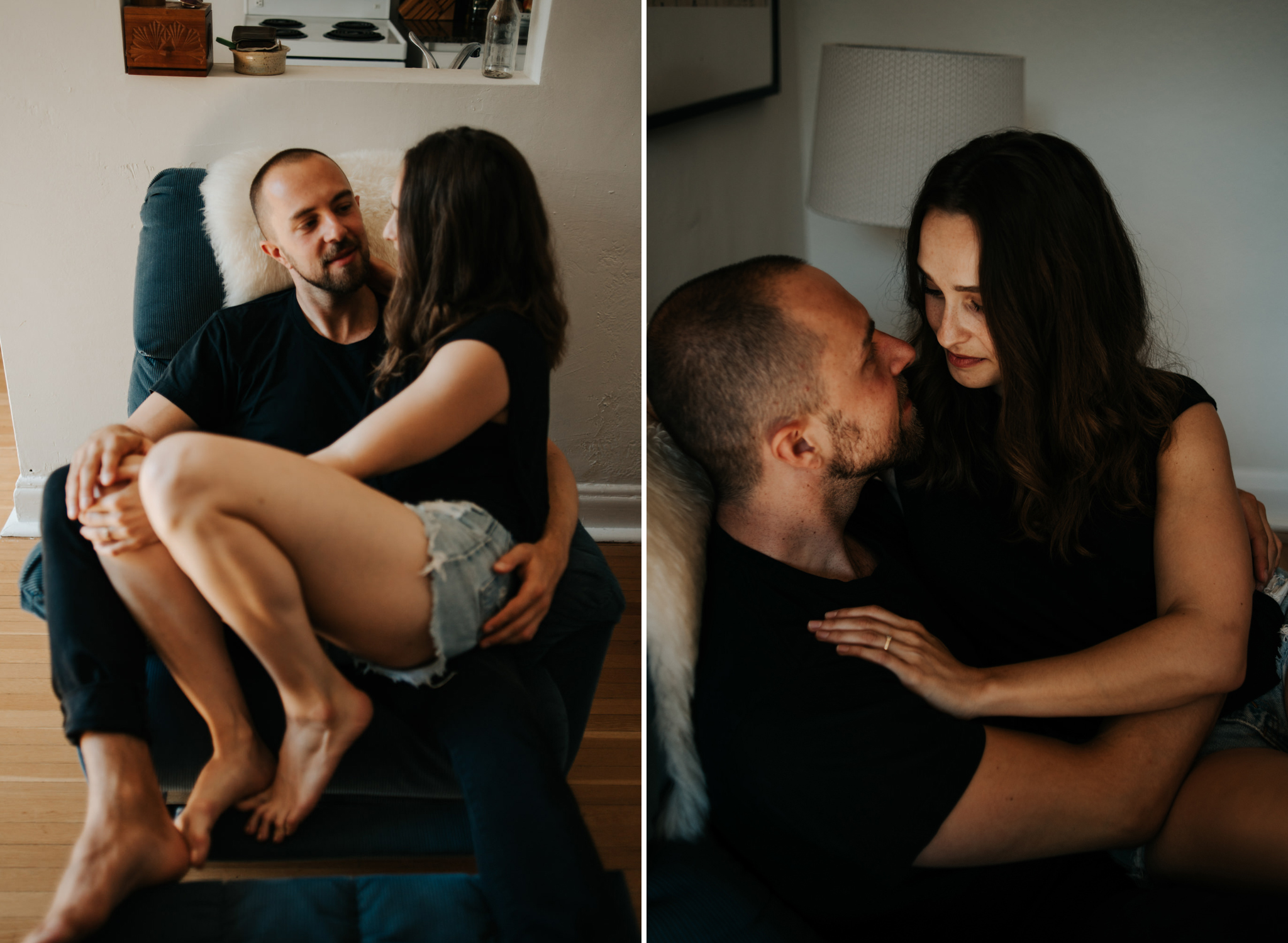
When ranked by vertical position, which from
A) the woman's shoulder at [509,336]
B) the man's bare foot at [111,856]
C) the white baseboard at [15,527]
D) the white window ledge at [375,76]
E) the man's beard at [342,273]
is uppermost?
the white window ledge at [375,76]

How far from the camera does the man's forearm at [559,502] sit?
2.65 feet

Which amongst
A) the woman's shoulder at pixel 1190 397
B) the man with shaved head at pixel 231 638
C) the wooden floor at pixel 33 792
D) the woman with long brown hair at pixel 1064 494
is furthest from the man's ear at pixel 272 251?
the woman's shoulder at pixel 1190 397

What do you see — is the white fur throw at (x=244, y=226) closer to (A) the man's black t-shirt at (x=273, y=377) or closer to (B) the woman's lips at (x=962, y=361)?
(A) the man's black t-shirt at (x=273, y=377)

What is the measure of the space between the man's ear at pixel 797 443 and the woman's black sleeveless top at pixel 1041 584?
187 millimetres

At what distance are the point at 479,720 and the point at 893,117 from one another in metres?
0.79

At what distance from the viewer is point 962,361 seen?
96 centimetres

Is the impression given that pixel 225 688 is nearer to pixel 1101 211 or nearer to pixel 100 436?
pixel 100 436

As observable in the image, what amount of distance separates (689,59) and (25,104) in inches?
23.4

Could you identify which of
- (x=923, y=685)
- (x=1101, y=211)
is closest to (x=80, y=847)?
(x=923, y=685)

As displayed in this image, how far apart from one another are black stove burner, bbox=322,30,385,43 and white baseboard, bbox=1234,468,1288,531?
3.35ft

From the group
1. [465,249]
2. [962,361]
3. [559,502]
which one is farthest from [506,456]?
[962,361]

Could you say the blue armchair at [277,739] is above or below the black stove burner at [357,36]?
below

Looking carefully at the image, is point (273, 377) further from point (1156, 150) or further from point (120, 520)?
point (1156, 150)

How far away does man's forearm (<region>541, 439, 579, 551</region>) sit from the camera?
2.65 ft
